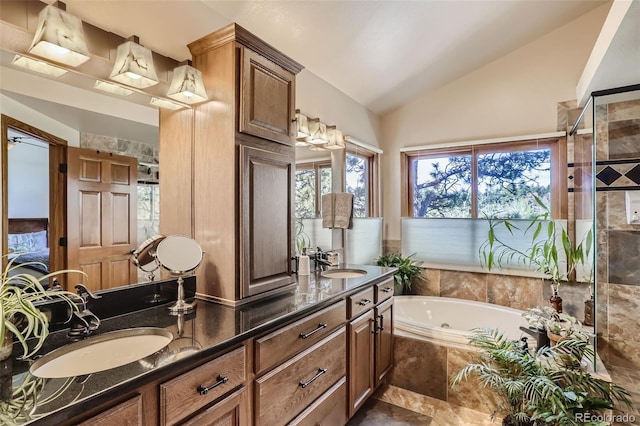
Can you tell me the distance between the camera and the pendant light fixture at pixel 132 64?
1400mm

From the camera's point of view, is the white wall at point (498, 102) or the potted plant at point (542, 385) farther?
the white wall at point (498, 102)

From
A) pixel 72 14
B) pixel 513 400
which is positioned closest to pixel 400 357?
pixel 513 400

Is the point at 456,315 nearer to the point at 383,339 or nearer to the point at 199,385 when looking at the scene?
the point at 383,339

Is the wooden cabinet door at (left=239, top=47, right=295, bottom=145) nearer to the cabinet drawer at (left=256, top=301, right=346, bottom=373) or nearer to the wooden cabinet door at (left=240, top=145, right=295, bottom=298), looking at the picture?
the wooden cabinet door at (left=240, top=145, right=295, bottom=298)

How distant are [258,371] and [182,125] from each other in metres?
1.25

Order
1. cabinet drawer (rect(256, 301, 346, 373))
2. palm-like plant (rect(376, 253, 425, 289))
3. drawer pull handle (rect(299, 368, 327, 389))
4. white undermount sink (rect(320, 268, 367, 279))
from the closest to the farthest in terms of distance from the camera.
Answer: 1. cabinet drawer (rect(256, 301, 346, 373))
2. drawer pull handle (rect(299, 368, 327, 389))
3. white undermount sink (rect(320, 268, 367, 279))
4. palm-like plant (rect(376, 253, 425, 289))

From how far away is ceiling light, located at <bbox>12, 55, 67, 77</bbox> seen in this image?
1202mm

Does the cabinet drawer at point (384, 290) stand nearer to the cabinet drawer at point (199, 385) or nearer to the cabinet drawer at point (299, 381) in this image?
the cabinet drawer at point (299, 381)

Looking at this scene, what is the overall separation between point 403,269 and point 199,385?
273 cm

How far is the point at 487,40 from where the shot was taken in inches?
114

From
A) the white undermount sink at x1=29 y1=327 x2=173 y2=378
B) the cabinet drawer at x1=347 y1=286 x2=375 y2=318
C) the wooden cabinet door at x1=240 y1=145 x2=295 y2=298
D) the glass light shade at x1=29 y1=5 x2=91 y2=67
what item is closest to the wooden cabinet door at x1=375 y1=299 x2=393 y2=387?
the cabinet drawer at x1=347 y1=286 x2=375 y2=318

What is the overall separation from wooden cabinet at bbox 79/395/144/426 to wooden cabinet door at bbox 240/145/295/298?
0.71 meters

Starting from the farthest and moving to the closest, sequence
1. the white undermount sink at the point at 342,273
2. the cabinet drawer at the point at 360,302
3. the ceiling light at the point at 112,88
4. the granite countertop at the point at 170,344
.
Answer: the white undermount sink at the point at 342,273, the cabinet drawer at the point at 360,302, the ceiling light at the point at 112,88, the granite countertop at the point at 170,344

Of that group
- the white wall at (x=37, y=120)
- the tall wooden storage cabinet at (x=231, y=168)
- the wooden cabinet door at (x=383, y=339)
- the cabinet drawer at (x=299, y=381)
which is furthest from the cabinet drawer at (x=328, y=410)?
the white wall at (x=37, y=120)
